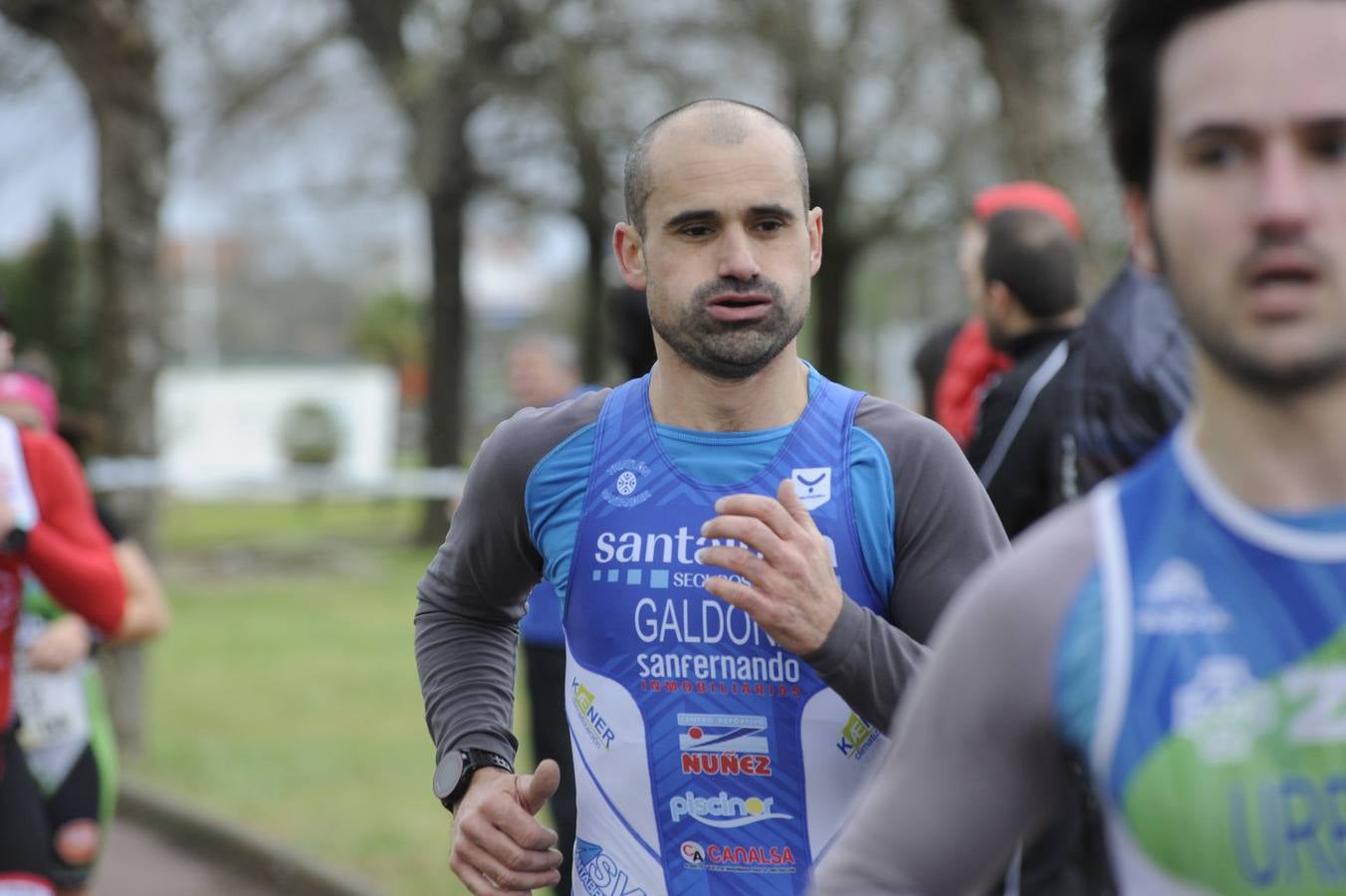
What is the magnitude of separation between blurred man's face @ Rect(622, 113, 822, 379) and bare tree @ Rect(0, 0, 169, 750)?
7.80 metres

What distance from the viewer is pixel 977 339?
5.57m

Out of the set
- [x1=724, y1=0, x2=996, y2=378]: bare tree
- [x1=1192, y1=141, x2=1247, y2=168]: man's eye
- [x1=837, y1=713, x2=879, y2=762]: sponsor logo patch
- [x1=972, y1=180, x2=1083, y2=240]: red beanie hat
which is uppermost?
[x1=724, y1=0, x2=996, y2=378]: bare tree

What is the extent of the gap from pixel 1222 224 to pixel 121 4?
9.57m

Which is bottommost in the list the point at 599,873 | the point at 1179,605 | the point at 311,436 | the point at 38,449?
the point at 311,436

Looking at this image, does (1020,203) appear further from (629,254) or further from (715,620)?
(715,620)

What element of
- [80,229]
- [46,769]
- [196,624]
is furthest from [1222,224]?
[80,229]

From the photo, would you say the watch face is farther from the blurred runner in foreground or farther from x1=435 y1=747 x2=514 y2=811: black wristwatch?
the blurred runner in foreground

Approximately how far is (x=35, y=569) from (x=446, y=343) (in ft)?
60.8

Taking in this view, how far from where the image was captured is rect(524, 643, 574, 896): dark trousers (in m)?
5.70

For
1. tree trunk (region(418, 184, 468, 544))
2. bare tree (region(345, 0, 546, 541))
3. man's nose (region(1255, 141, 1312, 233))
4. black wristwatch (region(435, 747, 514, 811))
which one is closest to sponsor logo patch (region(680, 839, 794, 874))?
black wristwatch (region(435, 747, 514, 811))

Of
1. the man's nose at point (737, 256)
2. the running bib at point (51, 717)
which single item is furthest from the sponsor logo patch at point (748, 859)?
the running bib at point (51, 717)

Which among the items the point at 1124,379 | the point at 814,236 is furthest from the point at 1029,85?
the point at 814,236

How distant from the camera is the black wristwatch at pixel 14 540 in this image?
4551mm

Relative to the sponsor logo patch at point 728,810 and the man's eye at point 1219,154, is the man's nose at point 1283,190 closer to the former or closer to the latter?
the man's eye at point 1219,154
